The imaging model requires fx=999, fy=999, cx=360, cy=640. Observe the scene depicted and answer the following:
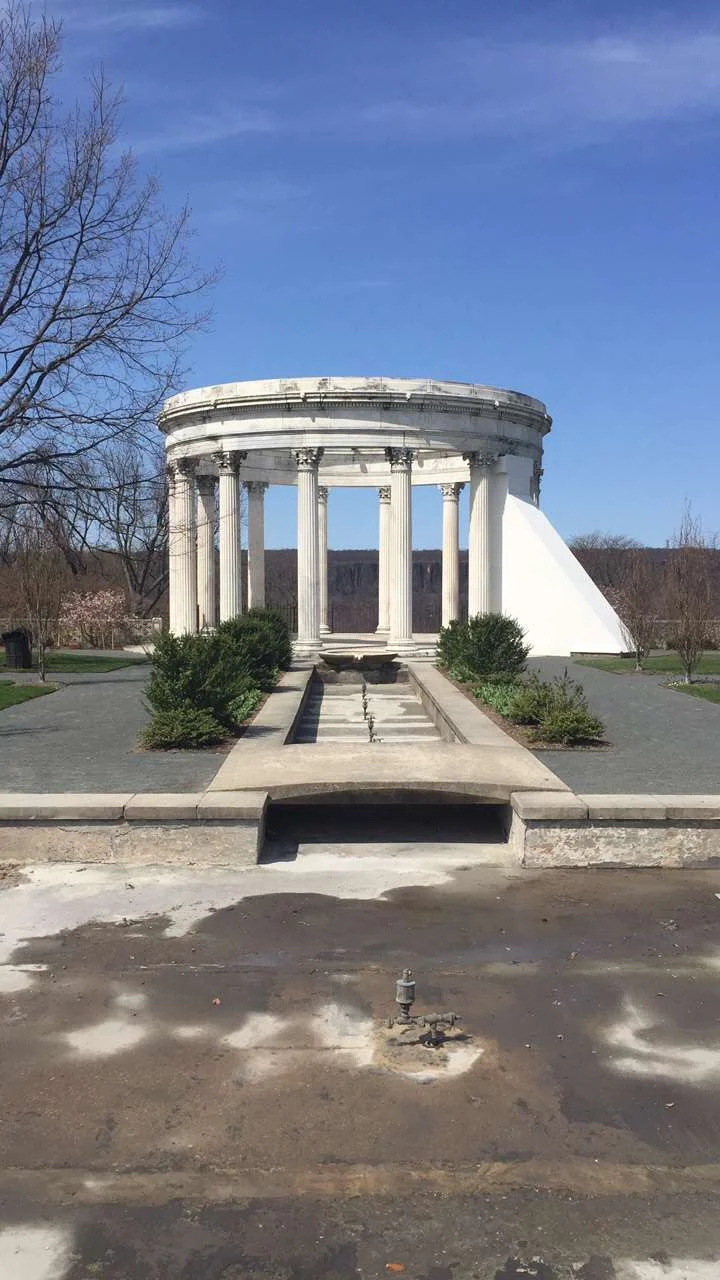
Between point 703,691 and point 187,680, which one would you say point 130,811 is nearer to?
point 187,680

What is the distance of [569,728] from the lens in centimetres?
1391

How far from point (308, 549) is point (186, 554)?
16.4 ft

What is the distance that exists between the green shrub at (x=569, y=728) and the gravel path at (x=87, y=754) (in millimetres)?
4627

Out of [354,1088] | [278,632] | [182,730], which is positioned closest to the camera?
[354,1088]

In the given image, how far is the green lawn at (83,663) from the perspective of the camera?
1132 inches

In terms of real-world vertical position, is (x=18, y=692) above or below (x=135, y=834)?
above

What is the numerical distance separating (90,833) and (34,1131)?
4.80m

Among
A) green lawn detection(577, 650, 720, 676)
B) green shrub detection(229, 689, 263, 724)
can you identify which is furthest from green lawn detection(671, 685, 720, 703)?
green shrub detection(229, 689, 263, 724)

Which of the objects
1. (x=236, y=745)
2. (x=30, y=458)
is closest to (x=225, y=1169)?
(x=236, y=745)

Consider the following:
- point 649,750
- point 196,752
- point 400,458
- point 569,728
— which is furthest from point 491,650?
point 400,458

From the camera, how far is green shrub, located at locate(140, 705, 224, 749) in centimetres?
1372

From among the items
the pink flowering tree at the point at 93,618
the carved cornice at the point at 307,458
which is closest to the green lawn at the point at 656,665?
the carved cornice at the point at 307,458

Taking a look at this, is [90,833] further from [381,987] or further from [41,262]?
[41,262]

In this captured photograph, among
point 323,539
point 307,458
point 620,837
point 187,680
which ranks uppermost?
point 307,458
